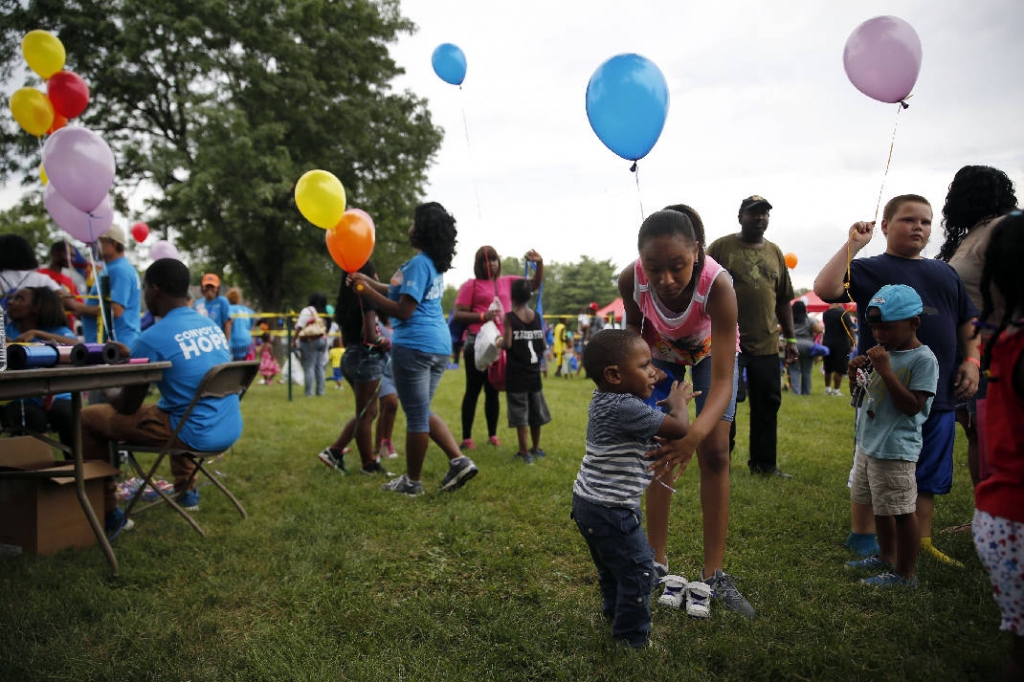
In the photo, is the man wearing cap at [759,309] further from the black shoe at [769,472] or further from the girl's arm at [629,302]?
the girl's arm at [629,302]

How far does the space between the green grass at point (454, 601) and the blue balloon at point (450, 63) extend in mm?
3580

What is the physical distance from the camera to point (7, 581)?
9.80 ft

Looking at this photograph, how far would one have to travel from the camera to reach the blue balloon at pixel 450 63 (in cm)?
517

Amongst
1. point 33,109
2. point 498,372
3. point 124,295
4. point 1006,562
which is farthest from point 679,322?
point 33,109

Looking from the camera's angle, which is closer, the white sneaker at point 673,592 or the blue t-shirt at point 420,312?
the white sneaker at point 673,592

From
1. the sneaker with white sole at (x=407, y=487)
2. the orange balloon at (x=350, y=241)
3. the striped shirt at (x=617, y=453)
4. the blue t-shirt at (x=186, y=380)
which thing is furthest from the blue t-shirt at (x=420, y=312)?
the striped shirt at (x=617, y=453)

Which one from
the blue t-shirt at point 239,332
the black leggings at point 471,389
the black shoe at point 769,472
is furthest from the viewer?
the blue t-shirt at point 239,332

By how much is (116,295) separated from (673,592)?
5.04 metres

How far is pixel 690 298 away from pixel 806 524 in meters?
2.13

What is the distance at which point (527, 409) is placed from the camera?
5.74 m

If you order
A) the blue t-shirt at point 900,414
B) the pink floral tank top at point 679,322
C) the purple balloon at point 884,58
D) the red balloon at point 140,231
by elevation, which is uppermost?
the purple balloon at point 884,58

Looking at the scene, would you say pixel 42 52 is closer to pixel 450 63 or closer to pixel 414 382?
pixel 450 63

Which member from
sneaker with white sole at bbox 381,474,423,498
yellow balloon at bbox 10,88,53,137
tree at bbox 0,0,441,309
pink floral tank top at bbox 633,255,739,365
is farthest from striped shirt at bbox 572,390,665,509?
tree at bbox 0,0,441,309

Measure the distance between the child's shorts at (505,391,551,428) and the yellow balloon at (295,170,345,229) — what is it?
2317 millimetres
